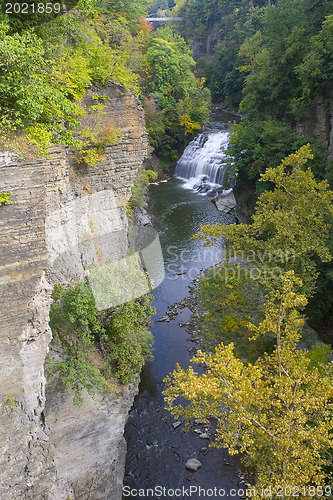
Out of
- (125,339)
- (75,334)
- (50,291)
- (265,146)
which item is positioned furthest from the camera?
(265,146)

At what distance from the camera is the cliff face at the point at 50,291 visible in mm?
5633

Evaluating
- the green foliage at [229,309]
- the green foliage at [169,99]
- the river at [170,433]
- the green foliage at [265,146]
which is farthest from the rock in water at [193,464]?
the green foliage at [169,99]

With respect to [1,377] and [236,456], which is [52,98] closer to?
[1,377]

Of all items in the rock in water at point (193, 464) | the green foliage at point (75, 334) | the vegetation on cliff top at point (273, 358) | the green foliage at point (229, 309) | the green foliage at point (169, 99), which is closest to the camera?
the vegetation on cliff top at point (273, 358)

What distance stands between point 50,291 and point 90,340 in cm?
229

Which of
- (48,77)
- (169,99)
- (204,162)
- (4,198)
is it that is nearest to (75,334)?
(4,198)

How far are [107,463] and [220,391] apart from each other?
3.94 m

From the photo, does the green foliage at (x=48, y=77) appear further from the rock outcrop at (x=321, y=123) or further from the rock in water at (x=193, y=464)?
the rock outcrop at (x=321, y=123)

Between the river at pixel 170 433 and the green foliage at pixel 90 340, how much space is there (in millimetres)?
3147

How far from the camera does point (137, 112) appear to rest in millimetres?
8164

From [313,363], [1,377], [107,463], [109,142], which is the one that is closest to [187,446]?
[107,463]

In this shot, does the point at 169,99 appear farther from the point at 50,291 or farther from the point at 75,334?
the point at 50,291

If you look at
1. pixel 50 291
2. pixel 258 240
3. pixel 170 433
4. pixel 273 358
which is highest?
pixel 50 291

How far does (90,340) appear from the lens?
26.1ft
